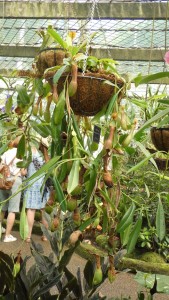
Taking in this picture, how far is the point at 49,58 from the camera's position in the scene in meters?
1.79

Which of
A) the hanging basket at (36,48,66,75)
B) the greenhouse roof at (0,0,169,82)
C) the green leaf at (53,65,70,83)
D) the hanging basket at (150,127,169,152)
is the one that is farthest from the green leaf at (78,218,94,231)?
the greenhouse roof at (0,0,169,82)

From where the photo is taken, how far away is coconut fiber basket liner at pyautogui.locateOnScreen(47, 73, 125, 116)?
162 centimetres

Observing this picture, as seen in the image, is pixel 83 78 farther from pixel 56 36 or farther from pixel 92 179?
pixel 92 179

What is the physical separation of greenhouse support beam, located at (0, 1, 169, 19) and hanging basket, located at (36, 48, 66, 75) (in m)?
2.11

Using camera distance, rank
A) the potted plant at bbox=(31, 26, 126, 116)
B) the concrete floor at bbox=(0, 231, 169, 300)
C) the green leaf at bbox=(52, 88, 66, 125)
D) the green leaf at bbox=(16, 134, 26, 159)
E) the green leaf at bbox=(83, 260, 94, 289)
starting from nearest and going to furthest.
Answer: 1. the green leaf at bbox=(52, 88, 66, 125)
2. the potted plant at bbox=(31, 26, 126, 116)
3. the green leaf at bbox=(16, 134, 26, 159)
4. the green leaf at bbox=(83, 260, 94, 289)
5. the concrete floor at bbox=(0, 231, 169, 300)

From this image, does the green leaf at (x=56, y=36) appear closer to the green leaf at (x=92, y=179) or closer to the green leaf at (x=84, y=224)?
the green leaf at (x=92, y=179)

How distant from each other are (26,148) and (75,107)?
246mm

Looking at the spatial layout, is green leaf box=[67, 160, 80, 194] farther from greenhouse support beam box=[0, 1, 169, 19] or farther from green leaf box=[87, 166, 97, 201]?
greenhouse support beam box=[0, 1, 169, 19]

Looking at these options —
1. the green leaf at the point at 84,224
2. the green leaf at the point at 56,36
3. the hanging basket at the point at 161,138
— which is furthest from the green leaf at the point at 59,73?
the hanging basket at the point at 161,138

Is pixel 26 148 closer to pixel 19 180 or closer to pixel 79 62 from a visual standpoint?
pixel 79 62

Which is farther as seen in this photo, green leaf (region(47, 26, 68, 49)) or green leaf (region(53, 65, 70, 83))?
green leaf (region(47, 26, 68, 49))

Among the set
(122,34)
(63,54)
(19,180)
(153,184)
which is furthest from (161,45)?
(63,54)

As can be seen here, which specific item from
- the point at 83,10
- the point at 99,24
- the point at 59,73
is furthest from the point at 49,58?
the point at 99,24

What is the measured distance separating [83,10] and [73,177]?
2949mm
